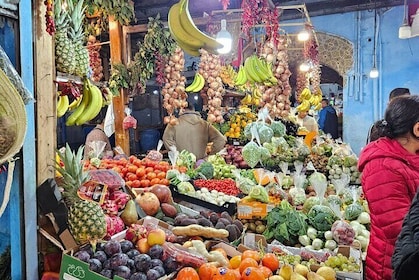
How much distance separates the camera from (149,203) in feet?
9.70

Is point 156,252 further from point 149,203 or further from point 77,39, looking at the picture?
point 77,39

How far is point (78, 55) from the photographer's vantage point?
8.25 feet

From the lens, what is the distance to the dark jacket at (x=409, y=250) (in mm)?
1282

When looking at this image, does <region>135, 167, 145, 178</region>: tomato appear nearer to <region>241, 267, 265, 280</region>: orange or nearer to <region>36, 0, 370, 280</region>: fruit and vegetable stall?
<region>36, 0, 370, 280</region>: fruit and vegetable stall

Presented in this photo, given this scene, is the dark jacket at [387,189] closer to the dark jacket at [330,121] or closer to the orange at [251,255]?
the orange at [251,255]

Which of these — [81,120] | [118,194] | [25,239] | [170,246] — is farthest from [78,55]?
[170,246]

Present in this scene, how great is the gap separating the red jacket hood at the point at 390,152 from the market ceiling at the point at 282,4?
6.74 meters

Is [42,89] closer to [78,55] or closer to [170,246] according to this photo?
[78,55]

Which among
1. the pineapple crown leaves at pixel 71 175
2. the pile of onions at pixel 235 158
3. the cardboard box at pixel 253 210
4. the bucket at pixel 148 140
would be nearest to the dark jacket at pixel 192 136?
the pile of onions at pixel 235 158

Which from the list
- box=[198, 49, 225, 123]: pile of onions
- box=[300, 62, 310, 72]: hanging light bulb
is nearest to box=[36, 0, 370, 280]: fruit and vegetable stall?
box=[198, 49, 225, 123]: pile of onions

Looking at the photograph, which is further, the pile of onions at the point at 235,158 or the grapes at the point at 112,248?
the pile of onions at the point at 235,158

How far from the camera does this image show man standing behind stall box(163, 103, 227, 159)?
594 cm

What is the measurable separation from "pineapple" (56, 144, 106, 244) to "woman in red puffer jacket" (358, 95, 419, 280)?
1476 millimetres

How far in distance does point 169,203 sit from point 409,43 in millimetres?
8065
